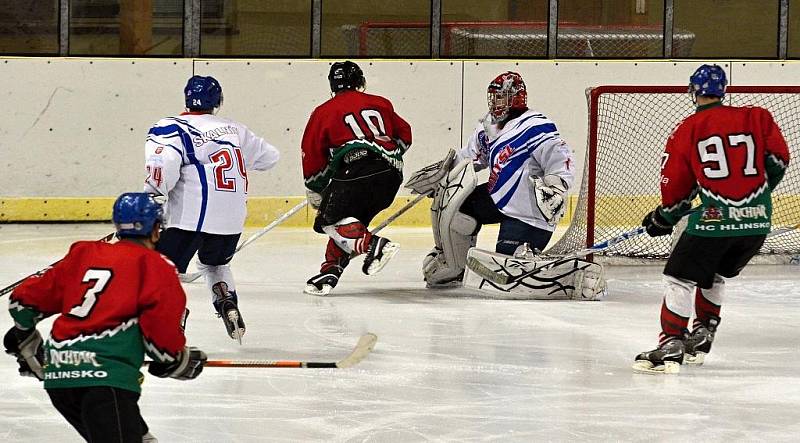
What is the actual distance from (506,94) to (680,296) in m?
2.12

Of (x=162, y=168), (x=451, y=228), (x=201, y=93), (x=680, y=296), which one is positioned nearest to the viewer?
(x=680, y=296)

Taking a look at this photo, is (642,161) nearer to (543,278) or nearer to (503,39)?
(503,39)

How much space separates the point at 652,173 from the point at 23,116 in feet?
14.3

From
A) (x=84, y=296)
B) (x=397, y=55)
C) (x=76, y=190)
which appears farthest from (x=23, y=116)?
(x=84, y=296)

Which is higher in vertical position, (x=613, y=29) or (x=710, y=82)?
(x=613, y=29)

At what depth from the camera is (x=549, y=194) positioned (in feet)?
20.7

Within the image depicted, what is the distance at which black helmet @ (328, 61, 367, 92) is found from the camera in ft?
21.3

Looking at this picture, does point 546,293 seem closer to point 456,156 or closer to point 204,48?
point 456,156

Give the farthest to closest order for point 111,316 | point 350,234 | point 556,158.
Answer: point 556,158
point 350,234
point 111,316

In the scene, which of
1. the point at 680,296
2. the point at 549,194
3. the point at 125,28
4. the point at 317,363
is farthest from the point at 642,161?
the point at 317,363

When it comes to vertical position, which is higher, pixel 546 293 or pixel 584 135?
pixel 584 135

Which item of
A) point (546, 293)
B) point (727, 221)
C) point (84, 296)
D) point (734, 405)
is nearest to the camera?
point (84, 296)

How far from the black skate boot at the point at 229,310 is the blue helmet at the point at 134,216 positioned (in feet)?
6.71

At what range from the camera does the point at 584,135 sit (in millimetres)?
9664
